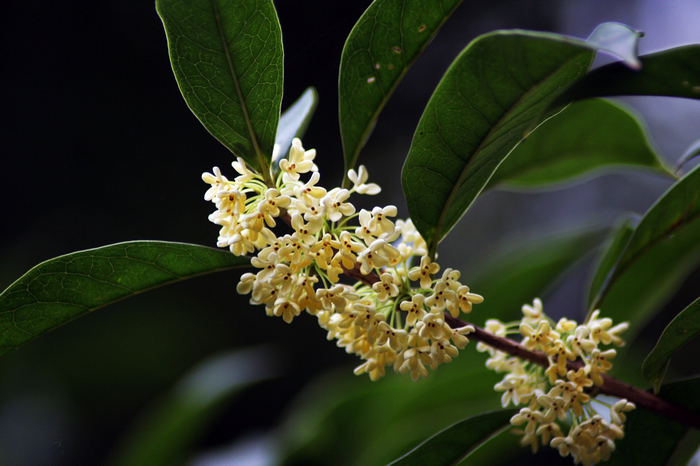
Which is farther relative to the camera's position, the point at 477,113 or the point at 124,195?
the point at 124,195

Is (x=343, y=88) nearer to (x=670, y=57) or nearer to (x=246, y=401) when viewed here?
(x=670, y=57)

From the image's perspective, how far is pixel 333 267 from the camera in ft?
2.52

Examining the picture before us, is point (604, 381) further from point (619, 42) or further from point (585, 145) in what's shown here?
point (585, 145)

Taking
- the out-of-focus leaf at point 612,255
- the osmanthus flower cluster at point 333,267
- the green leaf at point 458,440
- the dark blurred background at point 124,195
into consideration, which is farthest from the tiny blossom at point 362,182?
the dark blurred background at point 124,195

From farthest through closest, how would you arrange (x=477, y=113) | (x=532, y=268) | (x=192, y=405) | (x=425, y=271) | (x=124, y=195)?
(x=124, y=195), (x=192, y=405), (x=532, y=268), (x=425, y=271), (x=477, y=113)

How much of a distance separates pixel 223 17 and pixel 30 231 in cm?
259

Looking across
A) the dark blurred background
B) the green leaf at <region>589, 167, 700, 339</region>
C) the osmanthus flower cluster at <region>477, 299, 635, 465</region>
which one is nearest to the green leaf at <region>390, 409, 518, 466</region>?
the osmanthus flower cluster at <region>477, 299, 635, 465</region>

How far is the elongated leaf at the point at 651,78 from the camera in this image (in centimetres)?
56

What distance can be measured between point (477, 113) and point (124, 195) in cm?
277

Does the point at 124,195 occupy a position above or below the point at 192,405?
above

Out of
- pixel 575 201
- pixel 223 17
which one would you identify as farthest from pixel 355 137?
pixel 575 201

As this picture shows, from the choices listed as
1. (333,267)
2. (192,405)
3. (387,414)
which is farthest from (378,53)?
(192,405)

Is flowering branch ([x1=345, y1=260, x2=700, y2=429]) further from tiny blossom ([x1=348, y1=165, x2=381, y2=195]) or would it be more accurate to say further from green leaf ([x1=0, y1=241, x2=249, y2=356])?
green leaf ([x1=0, y1=241, x2=249, y2=356])

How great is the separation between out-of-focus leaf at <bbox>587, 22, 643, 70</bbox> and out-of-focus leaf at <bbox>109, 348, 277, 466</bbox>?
1737mm
